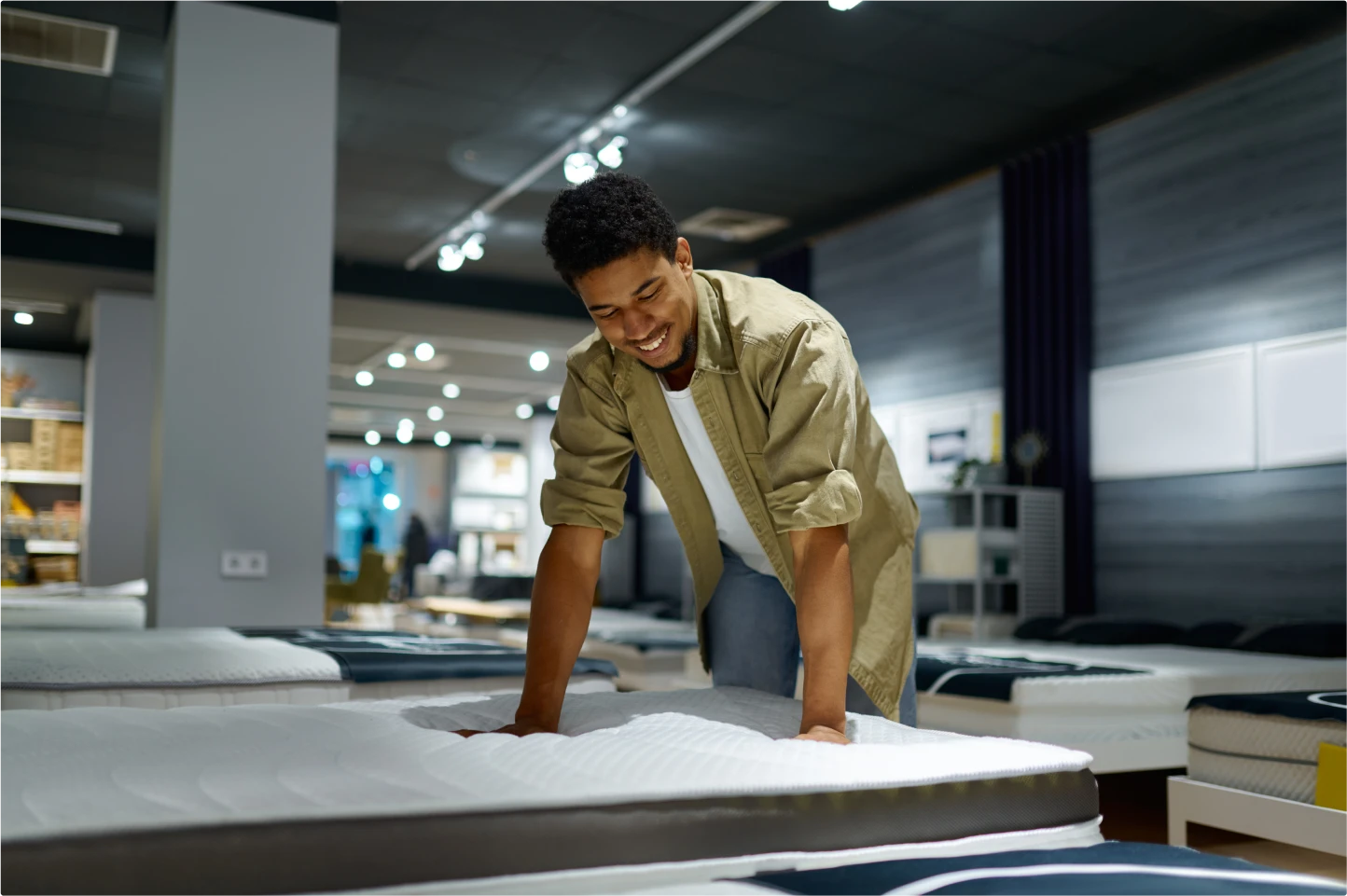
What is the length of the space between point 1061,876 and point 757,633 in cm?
88

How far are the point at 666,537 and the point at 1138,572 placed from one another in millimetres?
4870

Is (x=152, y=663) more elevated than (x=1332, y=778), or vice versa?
(x=152, y=663)

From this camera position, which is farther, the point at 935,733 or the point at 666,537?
the point at 666,537

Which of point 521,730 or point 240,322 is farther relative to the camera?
point 240,322

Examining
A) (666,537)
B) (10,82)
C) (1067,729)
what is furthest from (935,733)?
(666,537)

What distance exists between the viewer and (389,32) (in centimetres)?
509

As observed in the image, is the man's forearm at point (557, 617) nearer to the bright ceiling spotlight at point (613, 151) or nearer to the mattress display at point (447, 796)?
the mattress display at point (447, 796)

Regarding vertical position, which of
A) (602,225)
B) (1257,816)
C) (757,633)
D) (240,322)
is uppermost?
(240,322)

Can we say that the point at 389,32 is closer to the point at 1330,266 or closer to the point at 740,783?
the point at 1330,266

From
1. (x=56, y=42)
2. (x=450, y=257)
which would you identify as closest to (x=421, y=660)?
(x=56, y=42)

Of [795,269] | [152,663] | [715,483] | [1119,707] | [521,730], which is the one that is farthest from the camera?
[795,269]

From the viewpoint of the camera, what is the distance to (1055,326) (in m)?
6.17

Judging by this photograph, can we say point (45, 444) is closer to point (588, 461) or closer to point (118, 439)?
point (118, 439)

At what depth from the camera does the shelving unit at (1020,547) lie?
19.6ft
